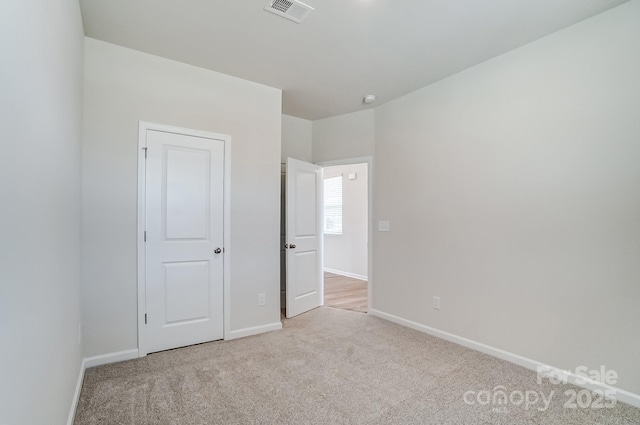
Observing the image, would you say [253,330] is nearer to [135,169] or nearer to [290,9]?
[135,169]

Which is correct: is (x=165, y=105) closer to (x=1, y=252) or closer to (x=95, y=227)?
(x=95, y=227)

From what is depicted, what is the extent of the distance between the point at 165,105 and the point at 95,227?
1259 mm

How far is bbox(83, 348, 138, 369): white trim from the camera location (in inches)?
102

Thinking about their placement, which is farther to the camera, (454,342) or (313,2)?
(454,342)

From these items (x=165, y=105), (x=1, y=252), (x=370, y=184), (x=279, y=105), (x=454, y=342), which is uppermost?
(x=279, y=105)

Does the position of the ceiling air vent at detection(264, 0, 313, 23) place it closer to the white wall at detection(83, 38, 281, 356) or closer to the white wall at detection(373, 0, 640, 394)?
the white wall at detection(83, 38, 281, 356)

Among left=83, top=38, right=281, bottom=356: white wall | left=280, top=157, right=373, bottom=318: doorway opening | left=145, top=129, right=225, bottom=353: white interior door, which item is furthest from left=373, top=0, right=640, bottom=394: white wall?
left=145, top=129, right=225, bottom=353: white interior door

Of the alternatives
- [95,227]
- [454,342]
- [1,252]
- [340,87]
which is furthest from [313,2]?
[454,342]

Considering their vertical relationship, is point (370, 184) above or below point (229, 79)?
below

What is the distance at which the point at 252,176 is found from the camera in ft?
11.3

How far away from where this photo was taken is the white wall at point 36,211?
2.94 ft

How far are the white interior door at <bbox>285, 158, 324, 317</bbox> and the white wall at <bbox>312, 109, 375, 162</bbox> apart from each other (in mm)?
337

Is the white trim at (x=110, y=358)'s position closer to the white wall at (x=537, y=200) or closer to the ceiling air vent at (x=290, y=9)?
the white wall at (x=537, y=200)

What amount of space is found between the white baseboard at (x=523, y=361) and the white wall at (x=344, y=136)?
7.32ft
